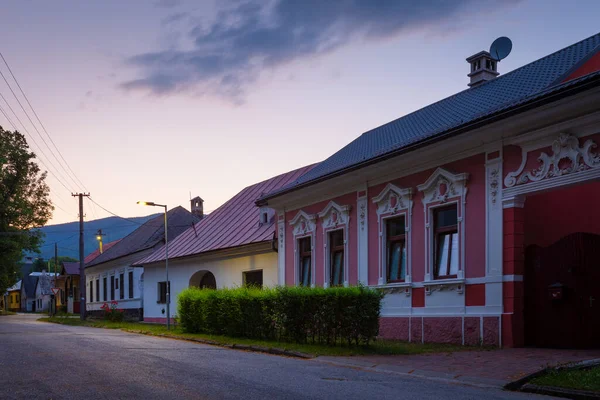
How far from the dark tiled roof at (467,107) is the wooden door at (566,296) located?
339 cm

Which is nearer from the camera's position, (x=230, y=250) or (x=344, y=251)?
(x=344, y=251)

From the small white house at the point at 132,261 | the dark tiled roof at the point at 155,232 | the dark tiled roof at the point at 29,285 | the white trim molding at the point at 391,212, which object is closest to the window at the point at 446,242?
the white trim molding at the point at 391,212

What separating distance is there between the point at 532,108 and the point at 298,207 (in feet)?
40.7

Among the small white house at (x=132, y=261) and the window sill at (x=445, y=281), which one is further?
the small white house at (x=132, y=261)

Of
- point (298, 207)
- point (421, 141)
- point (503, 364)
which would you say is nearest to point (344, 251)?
point (298, 207)

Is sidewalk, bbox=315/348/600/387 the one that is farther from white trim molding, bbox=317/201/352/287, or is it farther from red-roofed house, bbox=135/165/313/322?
red-roofed house, bbox=135/165/313/322

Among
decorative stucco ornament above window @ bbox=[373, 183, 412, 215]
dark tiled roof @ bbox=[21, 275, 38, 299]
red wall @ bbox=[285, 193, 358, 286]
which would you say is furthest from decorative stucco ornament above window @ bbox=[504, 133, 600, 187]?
dark tiled roof @ bbox=[21, 275, 38, 299]

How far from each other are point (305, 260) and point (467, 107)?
8724 mm

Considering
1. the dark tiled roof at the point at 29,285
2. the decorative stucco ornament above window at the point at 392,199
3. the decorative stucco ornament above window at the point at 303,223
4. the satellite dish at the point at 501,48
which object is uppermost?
the satellite dish at the point at 501,48

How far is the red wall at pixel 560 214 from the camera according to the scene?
15891 mm

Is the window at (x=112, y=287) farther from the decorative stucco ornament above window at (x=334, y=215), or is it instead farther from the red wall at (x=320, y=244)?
the decorative stucco ornament above window at (x=334, y=215)

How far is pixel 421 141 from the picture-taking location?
17.4 meters

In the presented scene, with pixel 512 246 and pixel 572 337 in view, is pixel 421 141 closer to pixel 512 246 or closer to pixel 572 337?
pixel 512 246

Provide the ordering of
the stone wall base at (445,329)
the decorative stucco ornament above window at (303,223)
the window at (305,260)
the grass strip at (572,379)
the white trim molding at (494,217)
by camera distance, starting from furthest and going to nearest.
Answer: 1. the window at (305,260)
2. the decorative stucco ornament above window at (303,223)
3. the white trim molding at (494,217)
4. the stone wall base at (445,329)
5. the grass strip at (572,379)
